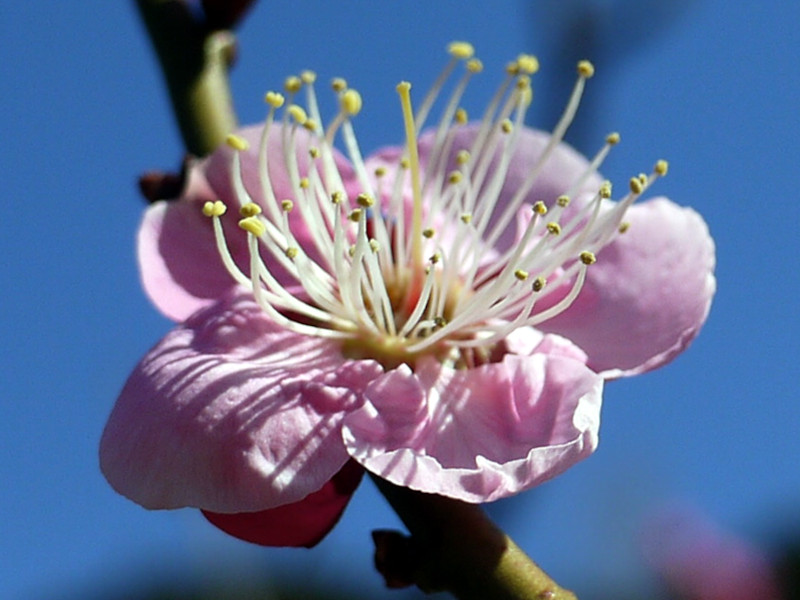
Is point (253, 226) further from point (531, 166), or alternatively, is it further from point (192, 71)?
point (531, 166)

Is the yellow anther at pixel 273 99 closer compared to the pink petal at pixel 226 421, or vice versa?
the pink petal at pixel 226 421

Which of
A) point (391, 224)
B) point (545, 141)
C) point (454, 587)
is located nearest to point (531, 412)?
point (454, 587)

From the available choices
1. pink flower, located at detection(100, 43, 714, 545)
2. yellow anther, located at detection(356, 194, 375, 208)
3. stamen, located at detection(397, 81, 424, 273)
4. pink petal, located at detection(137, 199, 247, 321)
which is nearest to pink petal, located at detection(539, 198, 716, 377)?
pink flower, located at detection(100, 43, 714, 545)

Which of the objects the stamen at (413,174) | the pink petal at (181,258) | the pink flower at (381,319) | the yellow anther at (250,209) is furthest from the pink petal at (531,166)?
the yellow anther at (250,209)

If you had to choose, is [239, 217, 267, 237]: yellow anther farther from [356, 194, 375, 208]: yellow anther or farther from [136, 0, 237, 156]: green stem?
[136, 0, 237, 156]: green stem

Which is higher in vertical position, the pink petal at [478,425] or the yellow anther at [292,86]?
the yellow anther at [292,86]

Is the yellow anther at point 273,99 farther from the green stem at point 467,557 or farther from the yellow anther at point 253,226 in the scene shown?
the green stem at point 467,557

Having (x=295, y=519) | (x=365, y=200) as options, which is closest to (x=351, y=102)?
(x=365, y=200)

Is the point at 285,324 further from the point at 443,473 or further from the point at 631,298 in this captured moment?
the point at 631,298
